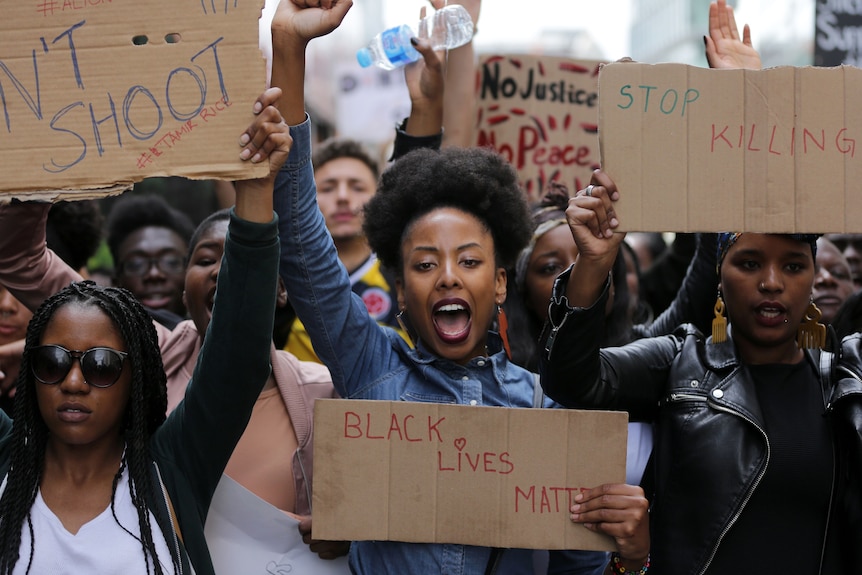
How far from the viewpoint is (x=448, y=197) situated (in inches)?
121

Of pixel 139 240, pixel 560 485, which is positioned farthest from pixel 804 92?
pixel 139 240

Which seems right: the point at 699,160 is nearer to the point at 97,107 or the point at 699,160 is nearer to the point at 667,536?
the point at 667,536

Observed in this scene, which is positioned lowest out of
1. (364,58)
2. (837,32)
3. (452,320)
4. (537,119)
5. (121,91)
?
(452,320)

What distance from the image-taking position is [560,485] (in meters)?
2.63

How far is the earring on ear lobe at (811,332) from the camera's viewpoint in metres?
2.94

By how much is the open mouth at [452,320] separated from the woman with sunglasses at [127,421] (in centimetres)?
47

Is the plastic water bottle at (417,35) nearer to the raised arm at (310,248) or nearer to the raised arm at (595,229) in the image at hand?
the raised arm at (310,248)

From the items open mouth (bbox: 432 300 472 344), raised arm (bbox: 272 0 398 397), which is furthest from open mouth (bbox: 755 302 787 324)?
raised arm (bbox: 272 0 398 397)

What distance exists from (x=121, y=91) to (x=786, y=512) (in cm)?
192

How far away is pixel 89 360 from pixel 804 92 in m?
1.82

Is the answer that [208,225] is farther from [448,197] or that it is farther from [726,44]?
[726,44]

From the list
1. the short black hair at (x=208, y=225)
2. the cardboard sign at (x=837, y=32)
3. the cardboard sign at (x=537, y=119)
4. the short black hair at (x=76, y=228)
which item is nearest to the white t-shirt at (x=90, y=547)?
the short black hair at (x=208, y=225)

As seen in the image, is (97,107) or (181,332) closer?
(97,107)

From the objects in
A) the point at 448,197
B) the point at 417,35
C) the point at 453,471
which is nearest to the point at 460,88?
the point at 417,35
